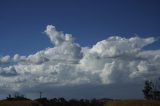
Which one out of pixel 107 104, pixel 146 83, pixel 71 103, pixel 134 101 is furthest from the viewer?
pixel 146 83

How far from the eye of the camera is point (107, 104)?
310 ft

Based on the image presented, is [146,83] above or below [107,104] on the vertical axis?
above

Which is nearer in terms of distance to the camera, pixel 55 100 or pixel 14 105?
pixel 14 105

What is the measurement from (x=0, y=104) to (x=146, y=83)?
178ft

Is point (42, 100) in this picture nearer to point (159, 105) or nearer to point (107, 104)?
point (107, 104)

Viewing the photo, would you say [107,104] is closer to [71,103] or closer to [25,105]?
[71,103]

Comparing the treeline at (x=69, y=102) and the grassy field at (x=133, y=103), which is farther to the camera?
the treeline at (x=69, y=102)

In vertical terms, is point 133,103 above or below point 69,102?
below

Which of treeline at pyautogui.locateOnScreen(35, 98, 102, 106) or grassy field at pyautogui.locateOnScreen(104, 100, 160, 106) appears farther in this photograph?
treeline at pyautogui.locateOnScreen(35, 98, 102, 106)

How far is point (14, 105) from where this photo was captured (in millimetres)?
97875

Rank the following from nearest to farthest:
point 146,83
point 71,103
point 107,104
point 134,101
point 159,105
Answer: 1. point 159,105
2. point 134,101
3. point 107,104
4. point 71,103
5. point 146,83

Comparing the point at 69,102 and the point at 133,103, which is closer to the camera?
the point at 133,103

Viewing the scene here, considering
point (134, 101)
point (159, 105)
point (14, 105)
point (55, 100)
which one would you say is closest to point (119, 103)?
point (134, 101)

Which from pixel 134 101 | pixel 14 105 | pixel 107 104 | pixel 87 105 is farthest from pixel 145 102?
pixel 14 105
